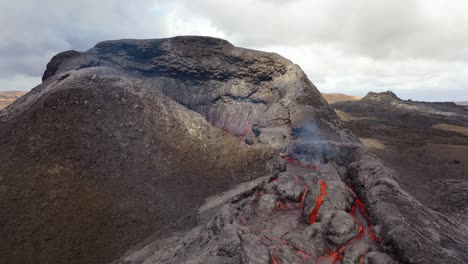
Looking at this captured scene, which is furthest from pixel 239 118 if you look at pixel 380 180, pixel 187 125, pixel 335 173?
pixel 380 180

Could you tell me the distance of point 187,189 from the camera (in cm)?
1413

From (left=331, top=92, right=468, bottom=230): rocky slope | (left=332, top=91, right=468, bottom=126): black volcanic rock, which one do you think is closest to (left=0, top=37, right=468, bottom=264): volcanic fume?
(left=331, top=92, right=468, bottom=230): rocky slope

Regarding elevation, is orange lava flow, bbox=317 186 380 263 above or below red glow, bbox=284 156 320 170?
below

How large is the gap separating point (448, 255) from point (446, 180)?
42.9ft

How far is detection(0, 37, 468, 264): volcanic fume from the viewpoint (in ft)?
26.3

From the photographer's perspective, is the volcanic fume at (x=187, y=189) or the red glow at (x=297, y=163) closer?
the volcanic fume at (x=187, y=189)

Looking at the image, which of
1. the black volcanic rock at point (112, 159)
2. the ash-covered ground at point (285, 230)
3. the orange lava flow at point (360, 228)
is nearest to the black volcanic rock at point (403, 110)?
the black volcanic rock at point (112, 159)

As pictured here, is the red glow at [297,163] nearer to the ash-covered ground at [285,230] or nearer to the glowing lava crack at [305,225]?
the ash-covered ground at [285,230]

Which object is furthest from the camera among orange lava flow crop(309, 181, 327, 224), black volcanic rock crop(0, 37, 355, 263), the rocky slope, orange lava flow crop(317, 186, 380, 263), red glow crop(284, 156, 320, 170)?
the rocky slope

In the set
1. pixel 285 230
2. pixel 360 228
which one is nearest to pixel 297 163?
pixel 285 230

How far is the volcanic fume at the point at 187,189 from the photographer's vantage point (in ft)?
26.3

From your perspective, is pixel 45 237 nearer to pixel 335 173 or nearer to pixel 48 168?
pixel 48 168

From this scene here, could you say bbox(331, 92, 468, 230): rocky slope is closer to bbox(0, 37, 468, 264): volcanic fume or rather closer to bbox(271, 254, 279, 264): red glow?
bbox(0, 37, 468, 264): volcanic fume

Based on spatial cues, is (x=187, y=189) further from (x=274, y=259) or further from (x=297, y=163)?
(x=274, y=259)
